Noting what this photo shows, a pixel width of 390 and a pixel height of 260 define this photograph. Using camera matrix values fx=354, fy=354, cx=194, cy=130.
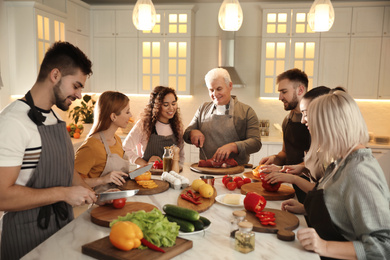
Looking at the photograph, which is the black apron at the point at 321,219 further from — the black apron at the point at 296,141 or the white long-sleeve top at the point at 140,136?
the white long-sleeve top at the point at 140,136

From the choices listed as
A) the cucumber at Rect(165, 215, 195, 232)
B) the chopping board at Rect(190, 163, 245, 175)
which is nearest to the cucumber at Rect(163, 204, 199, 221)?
the cucumber at Rect(165, 215, 195, 232)

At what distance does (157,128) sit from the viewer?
11.9 ft

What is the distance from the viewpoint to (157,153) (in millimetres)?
3525

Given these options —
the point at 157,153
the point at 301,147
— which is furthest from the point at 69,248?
the point at 301,147

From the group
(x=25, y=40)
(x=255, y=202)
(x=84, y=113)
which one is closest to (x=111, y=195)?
(x=255, y=202)

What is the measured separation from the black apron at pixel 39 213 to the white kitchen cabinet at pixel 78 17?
4.00m

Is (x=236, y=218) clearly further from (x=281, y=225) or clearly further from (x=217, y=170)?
(x=217, y=170)

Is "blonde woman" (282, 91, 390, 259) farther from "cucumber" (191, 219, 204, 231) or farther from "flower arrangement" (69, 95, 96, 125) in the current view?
"flower arrangement" (69, 95, 96, 125)

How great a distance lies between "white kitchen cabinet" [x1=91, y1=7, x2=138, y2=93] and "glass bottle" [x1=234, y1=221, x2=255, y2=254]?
191 inches

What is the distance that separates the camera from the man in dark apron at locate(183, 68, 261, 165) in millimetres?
3566

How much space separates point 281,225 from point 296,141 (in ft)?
4.98

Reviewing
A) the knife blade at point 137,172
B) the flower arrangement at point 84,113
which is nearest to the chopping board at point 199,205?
the knife blade at point 137,172

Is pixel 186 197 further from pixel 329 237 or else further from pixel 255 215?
pixel 329 237

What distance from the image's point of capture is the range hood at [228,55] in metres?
5.77
